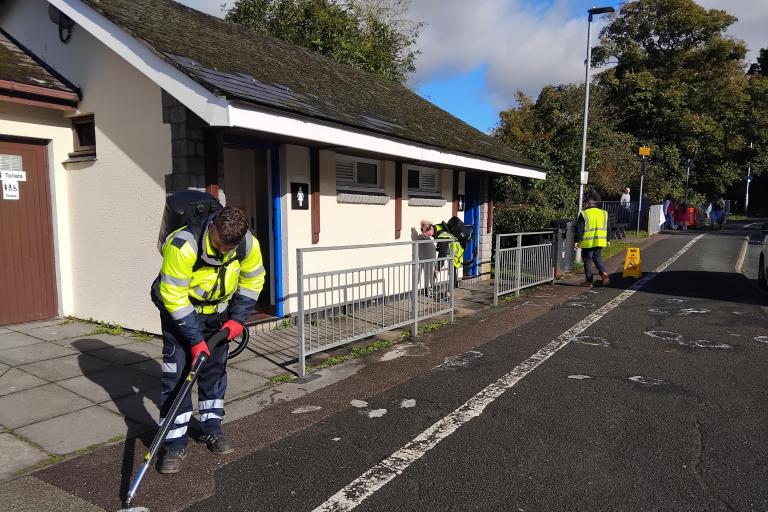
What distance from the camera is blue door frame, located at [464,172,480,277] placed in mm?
11805

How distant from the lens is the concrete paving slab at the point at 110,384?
4539mm

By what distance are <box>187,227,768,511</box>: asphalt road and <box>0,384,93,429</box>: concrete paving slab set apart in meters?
1.83

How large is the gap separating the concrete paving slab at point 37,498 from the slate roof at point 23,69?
5099mm

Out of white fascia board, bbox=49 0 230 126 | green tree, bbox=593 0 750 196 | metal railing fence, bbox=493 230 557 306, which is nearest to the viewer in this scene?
white fascia board, bbox=49 0 230 126

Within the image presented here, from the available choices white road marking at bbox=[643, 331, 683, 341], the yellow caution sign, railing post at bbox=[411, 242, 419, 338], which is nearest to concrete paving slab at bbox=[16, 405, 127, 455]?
railing post at bbox=[411, 242, 419, 338]

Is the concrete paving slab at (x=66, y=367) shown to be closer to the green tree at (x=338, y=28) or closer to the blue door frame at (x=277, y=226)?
the blue door frame at (x=277, y=226)

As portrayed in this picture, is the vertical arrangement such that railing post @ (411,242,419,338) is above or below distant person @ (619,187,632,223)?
below

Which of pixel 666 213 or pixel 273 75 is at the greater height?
pixel 273 75

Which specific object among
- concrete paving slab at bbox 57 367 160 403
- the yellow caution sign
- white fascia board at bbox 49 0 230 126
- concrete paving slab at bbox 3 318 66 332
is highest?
white fascia board at bbox 49 0 230 126

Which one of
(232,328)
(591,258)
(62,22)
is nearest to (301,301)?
(232,328)

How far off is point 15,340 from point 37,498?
12.7 ft

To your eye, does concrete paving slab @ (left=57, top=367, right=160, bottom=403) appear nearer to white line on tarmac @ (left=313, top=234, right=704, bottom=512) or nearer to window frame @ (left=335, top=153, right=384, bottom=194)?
white line on tarmac @ (left=313, top=234, right=704, bottom=512)

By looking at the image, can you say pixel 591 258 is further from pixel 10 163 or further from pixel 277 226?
pixel 10 163

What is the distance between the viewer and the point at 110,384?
477 cm
